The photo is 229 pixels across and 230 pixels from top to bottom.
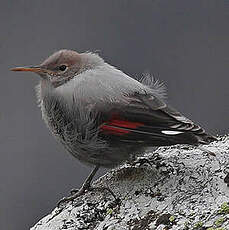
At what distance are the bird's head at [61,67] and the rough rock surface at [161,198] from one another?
0.92m

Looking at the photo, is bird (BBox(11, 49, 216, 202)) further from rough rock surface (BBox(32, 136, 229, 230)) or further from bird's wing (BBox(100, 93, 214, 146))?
rough rock surface (BBox(32, 136, 229, 230))

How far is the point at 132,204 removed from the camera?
3.57m

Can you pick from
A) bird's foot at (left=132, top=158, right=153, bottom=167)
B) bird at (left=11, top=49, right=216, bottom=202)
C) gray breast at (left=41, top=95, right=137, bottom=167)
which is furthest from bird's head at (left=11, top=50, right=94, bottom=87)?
bird's foot at (left=132, top=158, right=153, bottom=167)

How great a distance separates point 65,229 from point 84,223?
0.47 feet

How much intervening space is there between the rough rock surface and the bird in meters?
0.19

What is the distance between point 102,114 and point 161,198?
30.8 inches

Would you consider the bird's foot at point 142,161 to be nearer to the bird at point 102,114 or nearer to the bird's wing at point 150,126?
the bird at point 102,114

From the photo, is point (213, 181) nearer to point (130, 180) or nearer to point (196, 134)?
point (196, 134)

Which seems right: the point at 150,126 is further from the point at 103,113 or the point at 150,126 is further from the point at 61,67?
the point at 61,67

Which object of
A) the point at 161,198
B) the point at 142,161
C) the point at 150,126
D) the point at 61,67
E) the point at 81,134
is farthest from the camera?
the point at 61,67

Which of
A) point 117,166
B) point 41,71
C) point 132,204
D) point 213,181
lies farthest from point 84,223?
point 41,71

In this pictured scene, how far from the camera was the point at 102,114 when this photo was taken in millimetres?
3795

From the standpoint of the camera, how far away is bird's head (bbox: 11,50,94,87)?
13.9 ft

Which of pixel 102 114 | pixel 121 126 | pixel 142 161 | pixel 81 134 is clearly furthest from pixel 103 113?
pixel 142 161
